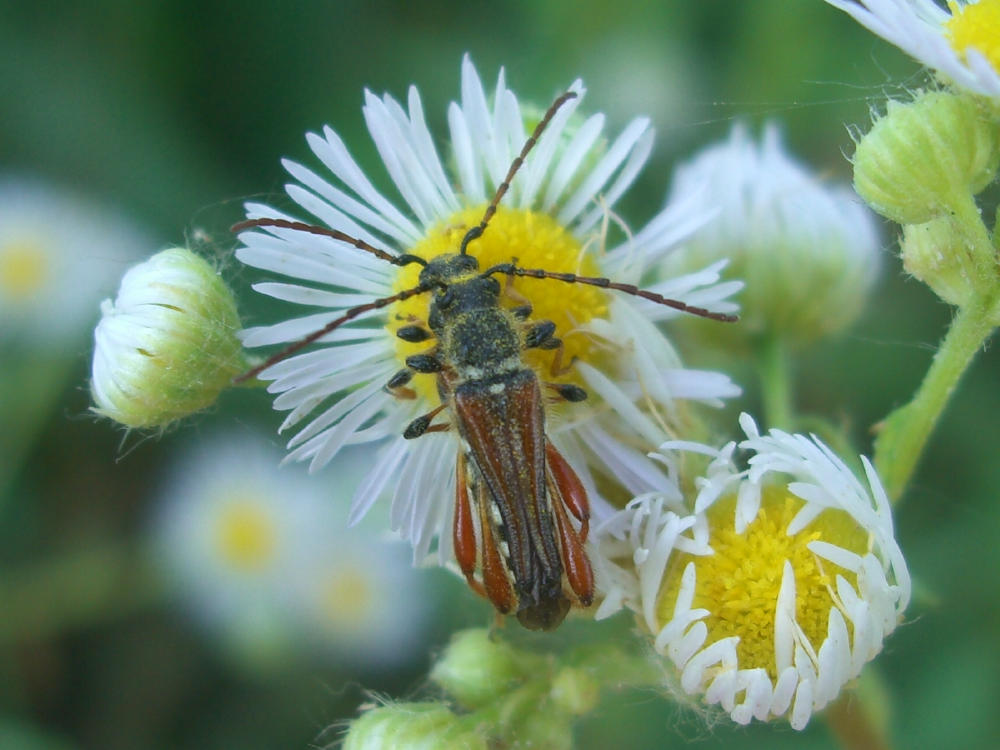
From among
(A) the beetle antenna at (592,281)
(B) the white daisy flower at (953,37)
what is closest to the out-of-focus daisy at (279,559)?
(A) the beetle antenna at (592,281)

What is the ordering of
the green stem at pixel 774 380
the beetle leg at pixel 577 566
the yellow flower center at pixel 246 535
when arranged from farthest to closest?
the yellow flower center at pixel 246 535 < the green stem at pixel 774 380 < the beetle leg at pixel 577 566

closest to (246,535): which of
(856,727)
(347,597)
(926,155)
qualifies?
(347,597)

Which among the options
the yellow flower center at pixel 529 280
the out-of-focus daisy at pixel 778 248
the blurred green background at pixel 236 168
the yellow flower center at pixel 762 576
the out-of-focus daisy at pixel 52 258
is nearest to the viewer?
the yellow flower center at pixel 762 576

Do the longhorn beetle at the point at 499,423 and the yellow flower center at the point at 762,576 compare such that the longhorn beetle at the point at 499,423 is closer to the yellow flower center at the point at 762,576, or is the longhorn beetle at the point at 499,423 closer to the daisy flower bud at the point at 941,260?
the yellow flower center at the point at 762,576

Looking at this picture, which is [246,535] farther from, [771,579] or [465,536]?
[771,579]

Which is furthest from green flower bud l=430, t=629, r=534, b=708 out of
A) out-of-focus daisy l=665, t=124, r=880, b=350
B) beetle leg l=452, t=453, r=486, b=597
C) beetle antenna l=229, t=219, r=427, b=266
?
out-of-focus daisy l=665, t=124, r=880, b=350

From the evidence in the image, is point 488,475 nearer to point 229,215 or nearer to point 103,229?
point 229,215
